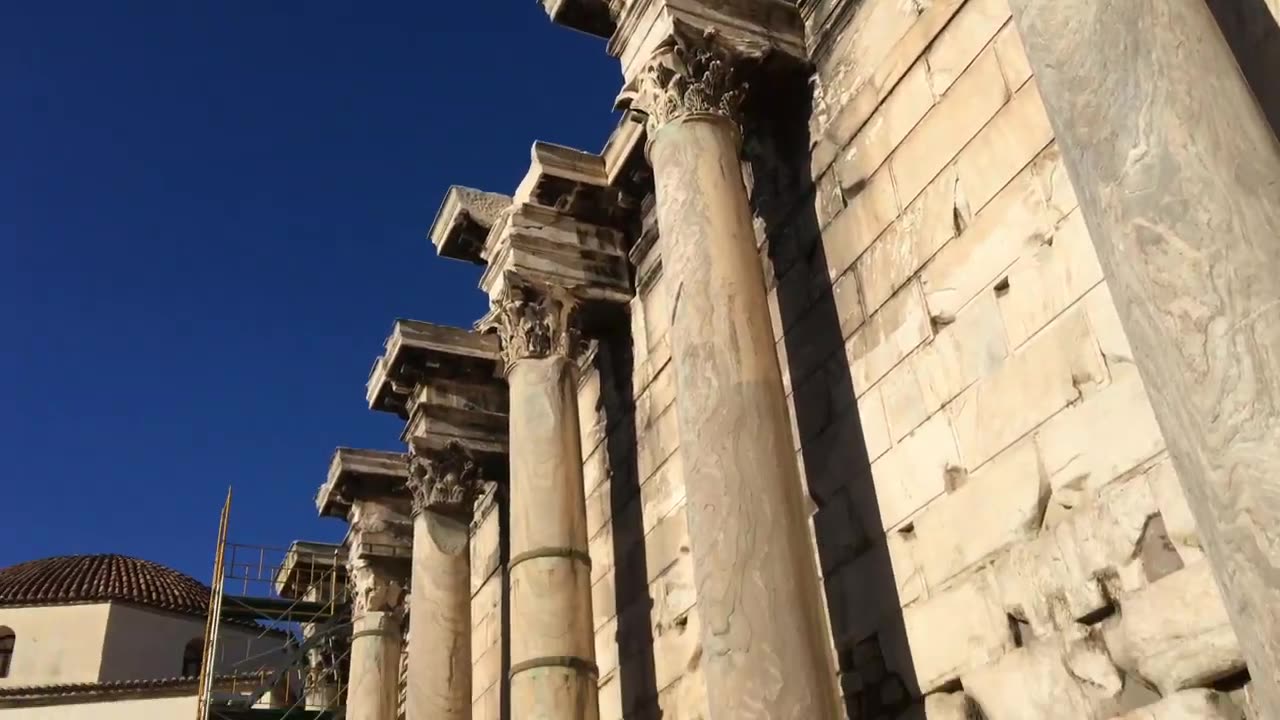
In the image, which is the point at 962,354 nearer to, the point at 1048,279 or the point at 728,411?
the point at 1048,279

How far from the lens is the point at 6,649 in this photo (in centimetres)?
3158

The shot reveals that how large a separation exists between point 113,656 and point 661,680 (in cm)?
2786

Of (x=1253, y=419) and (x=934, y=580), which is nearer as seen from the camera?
(x=1253, y=419)

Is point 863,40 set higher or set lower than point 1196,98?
higher

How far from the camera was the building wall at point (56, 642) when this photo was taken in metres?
31.1

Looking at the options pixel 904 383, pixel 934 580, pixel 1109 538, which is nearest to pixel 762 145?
pixel 904 383

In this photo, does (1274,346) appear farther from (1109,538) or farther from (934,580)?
(934,580)

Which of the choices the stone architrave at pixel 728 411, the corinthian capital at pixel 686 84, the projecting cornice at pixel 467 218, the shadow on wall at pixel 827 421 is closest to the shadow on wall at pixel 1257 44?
the shadow on wall at pixel 827 421

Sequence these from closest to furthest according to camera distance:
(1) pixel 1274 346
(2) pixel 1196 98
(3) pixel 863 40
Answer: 1. (1) pixel 1274 346
2. (2) pixel 1196 98
3. (3) pixel 863 40

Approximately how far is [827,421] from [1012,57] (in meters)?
2.35

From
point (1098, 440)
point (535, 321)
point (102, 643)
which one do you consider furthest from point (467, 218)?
point (102, 643)

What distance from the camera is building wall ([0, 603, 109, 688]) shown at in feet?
102

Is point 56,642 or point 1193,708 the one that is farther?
point 56,642

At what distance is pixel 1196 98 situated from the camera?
3854 millimetres
